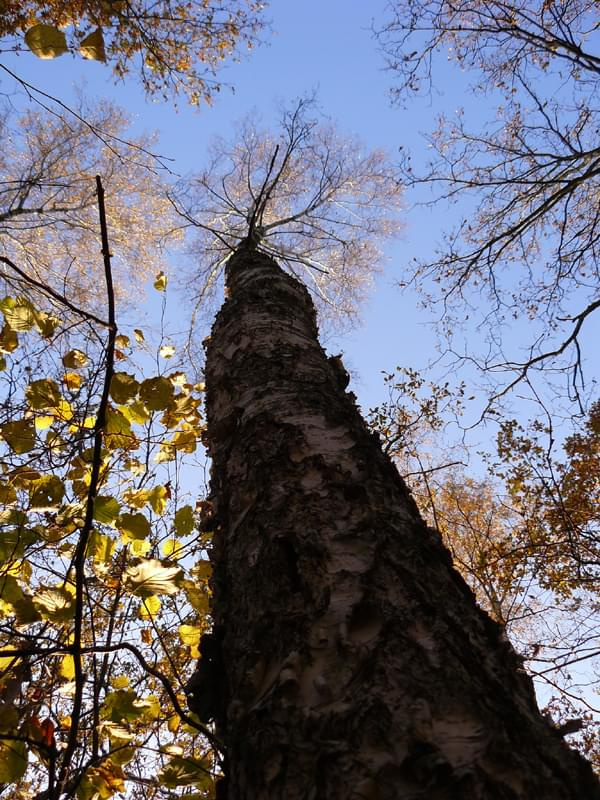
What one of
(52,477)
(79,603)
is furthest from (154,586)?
(52,477)

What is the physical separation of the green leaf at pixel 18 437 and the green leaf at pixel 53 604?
2.05 feet

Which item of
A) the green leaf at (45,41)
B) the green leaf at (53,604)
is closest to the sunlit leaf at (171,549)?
the green leaf at (53,604)

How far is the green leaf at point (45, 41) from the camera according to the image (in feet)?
5.10

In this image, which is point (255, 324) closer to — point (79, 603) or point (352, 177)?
point (79, 603)

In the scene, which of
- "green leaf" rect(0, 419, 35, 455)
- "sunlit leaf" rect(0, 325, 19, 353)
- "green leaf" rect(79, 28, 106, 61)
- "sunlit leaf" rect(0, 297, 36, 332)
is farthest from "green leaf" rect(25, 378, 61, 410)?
"green leaf" rect(79, 28, 106, 61)

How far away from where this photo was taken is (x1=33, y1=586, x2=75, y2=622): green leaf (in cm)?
151

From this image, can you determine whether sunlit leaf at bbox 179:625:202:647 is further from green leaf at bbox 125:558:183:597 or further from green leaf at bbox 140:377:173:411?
green leaf at bbox 140:377:173:411

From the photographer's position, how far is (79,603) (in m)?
→ 1.20

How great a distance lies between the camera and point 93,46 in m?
1.95


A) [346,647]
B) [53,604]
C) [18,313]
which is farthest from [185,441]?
[346,647]

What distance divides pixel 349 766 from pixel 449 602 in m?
Result: 0.38

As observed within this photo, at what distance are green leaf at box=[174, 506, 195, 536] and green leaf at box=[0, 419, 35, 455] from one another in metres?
0.62

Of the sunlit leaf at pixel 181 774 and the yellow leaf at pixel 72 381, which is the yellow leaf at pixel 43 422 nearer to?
the yellow leaf at pixel 72 381

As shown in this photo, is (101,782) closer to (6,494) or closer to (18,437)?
(6,494)
